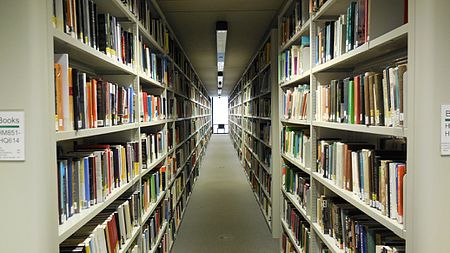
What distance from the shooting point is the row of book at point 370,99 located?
130 centimetres

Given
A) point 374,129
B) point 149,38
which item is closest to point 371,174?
point 374,129

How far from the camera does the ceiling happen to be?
12.4 ft

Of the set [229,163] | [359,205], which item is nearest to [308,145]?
[359,205]

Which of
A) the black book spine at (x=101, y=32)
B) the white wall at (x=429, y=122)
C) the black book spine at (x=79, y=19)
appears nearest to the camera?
the white wall at (x=429, y=122)

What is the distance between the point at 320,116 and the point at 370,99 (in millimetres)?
793

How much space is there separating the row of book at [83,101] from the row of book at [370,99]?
128cm

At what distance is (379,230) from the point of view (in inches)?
62.7

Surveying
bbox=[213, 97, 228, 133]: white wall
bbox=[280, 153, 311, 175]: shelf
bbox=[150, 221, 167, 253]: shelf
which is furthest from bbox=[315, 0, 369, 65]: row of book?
bbox=[213, 97, 228, 133]: white wall

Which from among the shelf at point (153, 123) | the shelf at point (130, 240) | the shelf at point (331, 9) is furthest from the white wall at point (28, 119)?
the shelf at point (331, 9)

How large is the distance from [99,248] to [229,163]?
8.46 m

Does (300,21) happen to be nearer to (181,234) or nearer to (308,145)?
(308,145)

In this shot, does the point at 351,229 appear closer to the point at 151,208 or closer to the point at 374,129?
the point at 374,129

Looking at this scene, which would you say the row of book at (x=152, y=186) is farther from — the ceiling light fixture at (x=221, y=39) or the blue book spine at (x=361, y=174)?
the ceiling light fixture at (x=221, y=39)

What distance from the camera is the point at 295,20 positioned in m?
3.07
